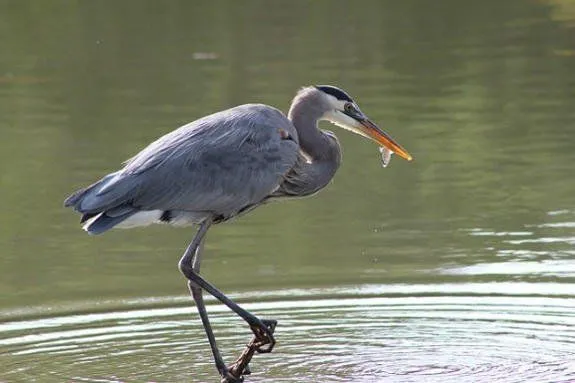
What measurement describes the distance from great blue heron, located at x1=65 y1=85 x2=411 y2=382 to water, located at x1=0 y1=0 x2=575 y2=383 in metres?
0.53

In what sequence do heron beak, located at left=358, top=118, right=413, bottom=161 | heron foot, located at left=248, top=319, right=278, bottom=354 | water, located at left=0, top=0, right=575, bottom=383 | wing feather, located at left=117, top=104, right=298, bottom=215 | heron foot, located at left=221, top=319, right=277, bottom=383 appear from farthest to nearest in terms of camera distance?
heron beak, located at left=358, top=118, right=413, bottom=161, water, located at left=0, top=0, right=575, bottom=383, wing feather, located at left=117, top=104, right=298, bottom=215, heron foot, located at left=248, top=319, right=278, bottom=354, heron foot, located at left=221, top=319, right=277, bottom=383

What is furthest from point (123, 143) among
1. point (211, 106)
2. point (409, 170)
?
point (409, 170)

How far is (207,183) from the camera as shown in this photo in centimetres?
899

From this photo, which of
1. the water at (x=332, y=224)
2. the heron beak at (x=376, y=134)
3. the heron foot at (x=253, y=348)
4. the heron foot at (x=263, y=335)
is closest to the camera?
the heron foot at (x=253, y=348)

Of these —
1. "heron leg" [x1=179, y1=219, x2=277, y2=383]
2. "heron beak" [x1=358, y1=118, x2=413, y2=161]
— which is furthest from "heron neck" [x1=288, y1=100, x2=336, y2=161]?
"heron leg" [x1=179, y1=219, x2=277, y2=383]

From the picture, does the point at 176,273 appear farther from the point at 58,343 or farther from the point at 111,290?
the point at 58,343

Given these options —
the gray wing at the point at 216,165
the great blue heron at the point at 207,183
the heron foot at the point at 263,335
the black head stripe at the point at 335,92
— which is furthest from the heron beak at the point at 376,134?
the heron foot at the point at 263,335

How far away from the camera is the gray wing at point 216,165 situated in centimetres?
888

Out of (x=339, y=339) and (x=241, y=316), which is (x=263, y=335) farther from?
(x=339, y=339)

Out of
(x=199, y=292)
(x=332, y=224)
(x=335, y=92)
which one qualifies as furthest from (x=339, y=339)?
(x=332, y=224)

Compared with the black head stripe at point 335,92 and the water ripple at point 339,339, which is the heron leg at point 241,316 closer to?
the water ripple at point 339,339

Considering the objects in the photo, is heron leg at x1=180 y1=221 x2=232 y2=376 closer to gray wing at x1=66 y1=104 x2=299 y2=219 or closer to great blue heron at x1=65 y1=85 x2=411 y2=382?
great blue heron at x1=65 y1=85 x2=411 y2=382

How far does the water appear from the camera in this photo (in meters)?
9.30

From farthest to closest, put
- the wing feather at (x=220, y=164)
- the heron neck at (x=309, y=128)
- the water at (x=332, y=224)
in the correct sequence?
the heron neck at (x=309, y=128)
the water at (x=332, y=224)
the wing feather at (x=220, y=164)
